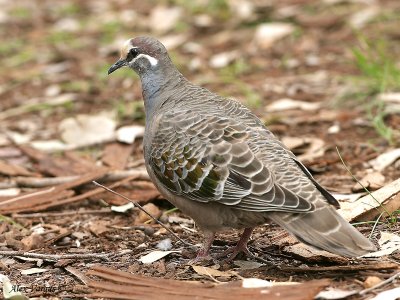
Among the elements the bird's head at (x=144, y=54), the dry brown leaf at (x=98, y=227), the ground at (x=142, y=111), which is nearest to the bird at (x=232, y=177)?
the ground at (x=142, y=111)

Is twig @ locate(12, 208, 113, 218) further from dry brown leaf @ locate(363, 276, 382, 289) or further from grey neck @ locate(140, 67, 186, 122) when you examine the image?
dry brown leaf @ locate(363, 276, 382, 289)

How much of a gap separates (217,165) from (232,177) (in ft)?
0.46

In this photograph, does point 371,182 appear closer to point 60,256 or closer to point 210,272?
point 210,272

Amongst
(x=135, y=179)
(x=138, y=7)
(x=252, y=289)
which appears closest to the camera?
(x=252, y=289)

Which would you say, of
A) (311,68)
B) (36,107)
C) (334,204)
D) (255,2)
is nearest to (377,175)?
(334,204)


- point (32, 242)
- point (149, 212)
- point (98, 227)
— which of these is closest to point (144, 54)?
point (149, 212)

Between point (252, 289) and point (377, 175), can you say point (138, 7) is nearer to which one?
point (377, 175)

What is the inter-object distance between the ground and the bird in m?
0.28

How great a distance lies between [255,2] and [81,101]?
3.71 meters

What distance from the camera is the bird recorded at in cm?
442

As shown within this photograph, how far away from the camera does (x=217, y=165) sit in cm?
483

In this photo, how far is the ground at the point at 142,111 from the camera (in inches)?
201

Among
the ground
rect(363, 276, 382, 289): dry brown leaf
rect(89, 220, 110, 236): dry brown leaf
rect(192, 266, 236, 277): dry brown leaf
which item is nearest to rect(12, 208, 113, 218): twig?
the ground

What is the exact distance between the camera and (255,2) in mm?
11758
